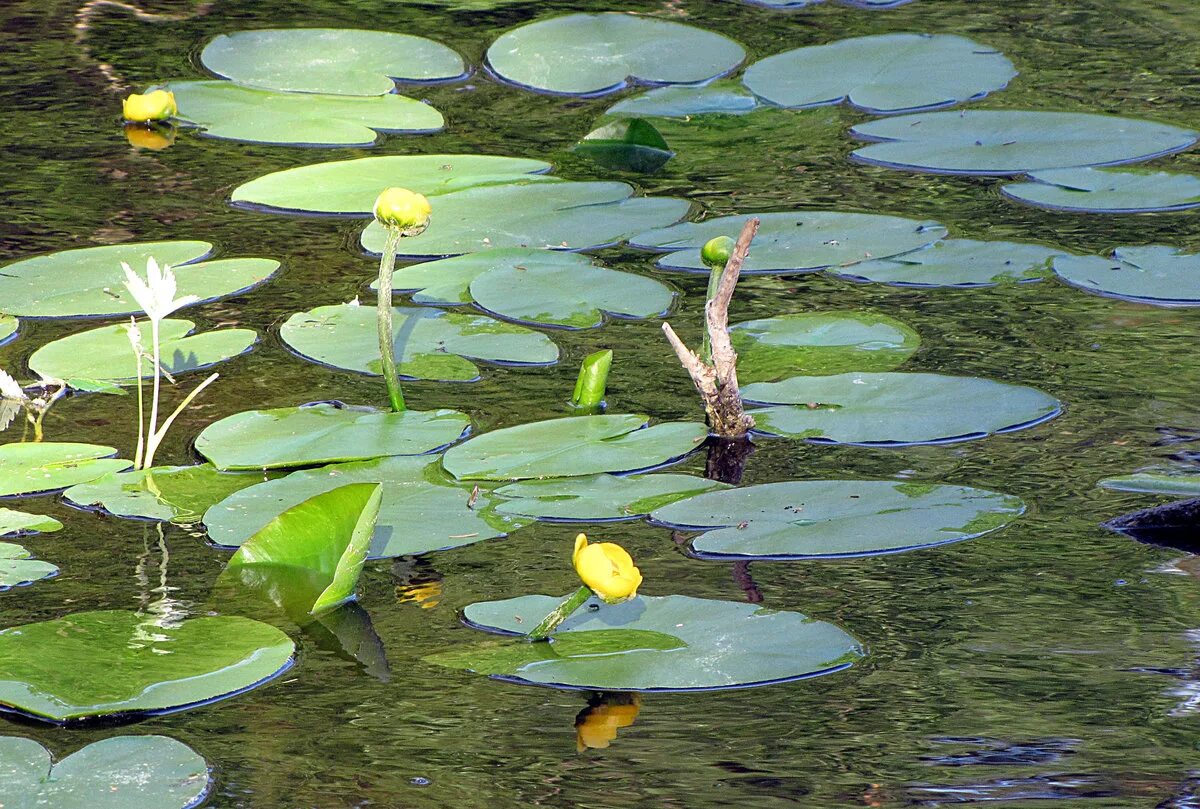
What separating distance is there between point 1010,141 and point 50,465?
1.83 metres

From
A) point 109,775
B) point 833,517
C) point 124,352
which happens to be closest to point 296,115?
point 124,352

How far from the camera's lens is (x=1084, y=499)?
179 cm

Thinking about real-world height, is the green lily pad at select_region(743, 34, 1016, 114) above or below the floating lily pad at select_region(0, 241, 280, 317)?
above

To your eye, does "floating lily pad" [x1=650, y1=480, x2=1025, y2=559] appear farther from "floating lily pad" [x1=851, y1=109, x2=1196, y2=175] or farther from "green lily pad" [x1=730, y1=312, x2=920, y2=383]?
"floating lily pad" [x1=851, y1=109, x2=1196, y2=175]

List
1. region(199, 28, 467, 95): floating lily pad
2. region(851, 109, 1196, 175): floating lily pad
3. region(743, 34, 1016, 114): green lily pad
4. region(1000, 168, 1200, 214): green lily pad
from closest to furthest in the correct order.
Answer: region(1000, 168, 1200, 214): green lily pad → region(851, 109, 1196, 175): floating lily pad → region(743, 34, 1016, 114): green lily pad → region(199, 28, 467, 95): floating lily pad

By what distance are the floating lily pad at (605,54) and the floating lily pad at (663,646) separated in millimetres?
1981

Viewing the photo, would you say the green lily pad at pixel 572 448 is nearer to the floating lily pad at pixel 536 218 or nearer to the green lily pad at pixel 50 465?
the green lily pad at pixel 50 465

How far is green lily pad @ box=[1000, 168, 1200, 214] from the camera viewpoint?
104 inches

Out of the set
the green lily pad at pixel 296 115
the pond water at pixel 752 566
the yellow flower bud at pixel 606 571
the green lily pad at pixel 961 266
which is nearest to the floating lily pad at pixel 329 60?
the green lily pad at pixel 296 115

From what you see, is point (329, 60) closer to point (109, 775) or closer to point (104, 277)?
point (104, 277)

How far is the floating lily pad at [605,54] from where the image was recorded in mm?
3381

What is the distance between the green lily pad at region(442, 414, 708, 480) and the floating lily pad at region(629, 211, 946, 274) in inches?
23.0

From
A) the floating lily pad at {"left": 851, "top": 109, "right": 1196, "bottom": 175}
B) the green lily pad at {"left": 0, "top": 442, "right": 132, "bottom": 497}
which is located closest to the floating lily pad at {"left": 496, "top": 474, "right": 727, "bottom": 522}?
the green lily pad at {"left": 0, "top": 442, "right": 132, "bottom": 497}

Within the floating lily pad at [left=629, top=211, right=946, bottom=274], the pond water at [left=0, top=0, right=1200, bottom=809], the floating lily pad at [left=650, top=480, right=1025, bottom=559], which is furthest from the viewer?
the floating lily pad at [left=629, top=211, right=946, bottom=274]
